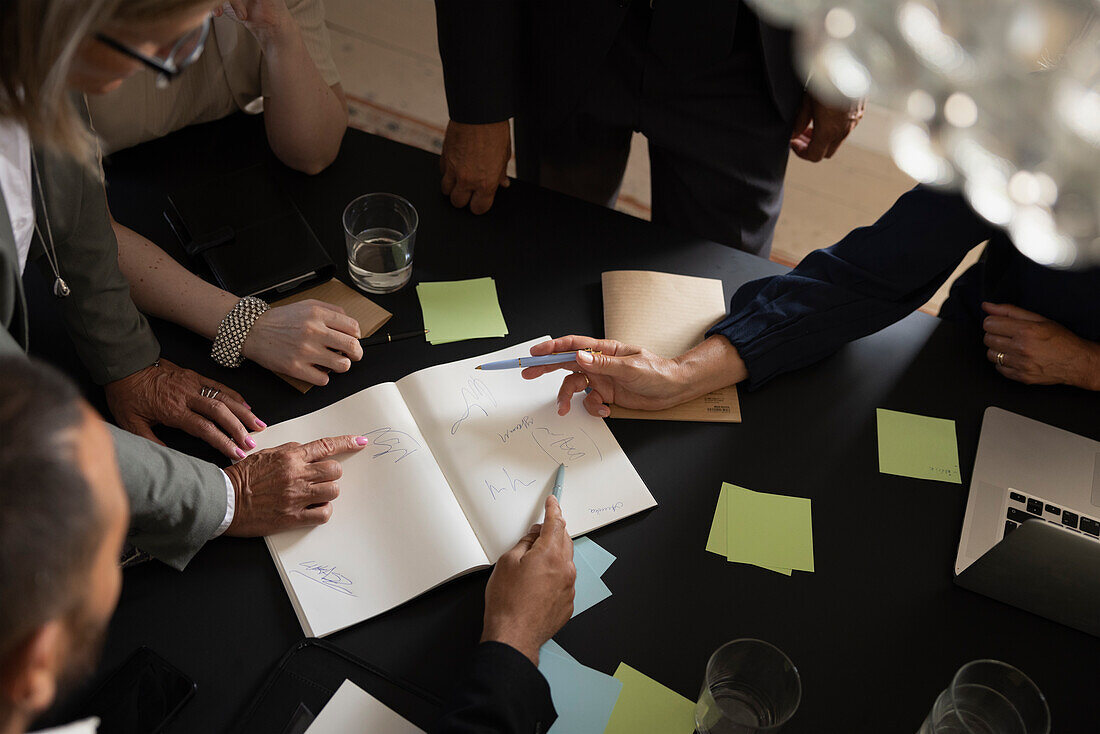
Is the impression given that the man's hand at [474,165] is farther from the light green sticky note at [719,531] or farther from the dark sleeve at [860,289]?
the light green sticky note at [719,531]

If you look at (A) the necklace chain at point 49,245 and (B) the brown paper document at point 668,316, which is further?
(B) the brown paper document at point 668,316

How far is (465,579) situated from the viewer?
1025mm

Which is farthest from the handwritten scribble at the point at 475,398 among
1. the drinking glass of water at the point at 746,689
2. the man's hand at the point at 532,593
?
the drinking glass of water at the point at 746,689

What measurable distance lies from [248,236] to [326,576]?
0.62 m

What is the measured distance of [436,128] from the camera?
2.91 meters

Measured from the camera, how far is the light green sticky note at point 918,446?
1.17 m

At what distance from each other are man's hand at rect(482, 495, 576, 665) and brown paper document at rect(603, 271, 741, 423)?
0.29 m

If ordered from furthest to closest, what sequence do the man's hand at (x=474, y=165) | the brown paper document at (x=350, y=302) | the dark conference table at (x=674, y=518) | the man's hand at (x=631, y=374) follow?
the man's hand at (x=474, y=165) → the brown paper document at (x=350, y=302) → the man's hand at (x=631, y=374) → the dark conference table at (x=674, y=518)

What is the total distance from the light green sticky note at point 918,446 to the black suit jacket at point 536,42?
27.5 inches

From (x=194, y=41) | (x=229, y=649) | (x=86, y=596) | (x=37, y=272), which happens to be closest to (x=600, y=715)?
(x=229, y=649)

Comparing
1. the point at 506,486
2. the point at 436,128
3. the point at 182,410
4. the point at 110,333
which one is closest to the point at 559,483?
the point at 506,486

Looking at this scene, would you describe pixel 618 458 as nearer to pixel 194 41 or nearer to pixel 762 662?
pixel 762 662

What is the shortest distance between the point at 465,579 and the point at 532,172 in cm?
113

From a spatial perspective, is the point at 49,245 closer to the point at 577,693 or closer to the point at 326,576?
the point at 326,576
